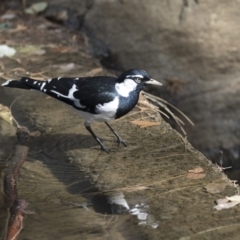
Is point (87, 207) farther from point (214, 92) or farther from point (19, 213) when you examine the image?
point (214, 92)

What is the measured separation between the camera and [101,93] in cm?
407

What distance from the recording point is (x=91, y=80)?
13.7ft

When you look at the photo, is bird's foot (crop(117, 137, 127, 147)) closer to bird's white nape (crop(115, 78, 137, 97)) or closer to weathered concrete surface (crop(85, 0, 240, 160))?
bird's white nape (crop(115, 78, 137, 97))

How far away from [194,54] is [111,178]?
2.65 meters

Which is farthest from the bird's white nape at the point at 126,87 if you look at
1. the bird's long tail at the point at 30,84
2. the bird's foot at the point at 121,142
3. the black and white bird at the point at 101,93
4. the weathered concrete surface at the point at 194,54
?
the weathered concrete surface at the point at 194,54

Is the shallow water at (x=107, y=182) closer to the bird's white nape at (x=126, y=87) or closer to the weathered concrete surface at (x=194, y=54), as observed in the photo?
the bird's white nape at (x=126, y=87)

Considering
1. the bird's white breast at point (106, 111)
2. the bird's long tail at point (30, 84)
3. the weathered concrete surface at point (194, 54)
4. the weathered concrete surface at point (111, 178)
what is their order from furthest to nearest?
the weathered concrete surface at point (194, 54) → the bird's long tail at point (30, 84) → the bird's white breast at point (106, 111) → the weathered concrete surface at point (111, 178)

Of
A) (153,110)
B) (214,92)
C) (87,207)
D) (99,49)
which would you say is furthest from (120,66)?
(87,207)

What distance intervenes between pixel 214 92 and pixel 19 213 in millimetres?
3158

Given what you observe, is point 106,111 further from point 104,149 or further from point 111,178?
point 111,178

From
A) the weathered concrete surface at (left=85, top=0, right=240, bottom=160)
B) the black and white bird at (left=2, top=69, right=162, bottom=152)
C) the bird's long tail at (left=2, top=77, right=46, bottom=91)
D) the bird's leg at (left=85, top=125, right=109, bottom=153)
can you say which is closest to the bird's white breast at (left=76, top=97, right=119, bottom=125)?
the black and white bird at (left=2, top=69, right=162, bottom=152)

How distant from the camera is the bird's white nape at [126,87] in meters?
4.07

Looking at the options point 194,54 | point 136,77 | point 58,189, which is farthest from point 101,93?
point 194,54

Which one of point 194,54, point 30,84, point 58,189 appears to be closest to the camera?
point 58,189
